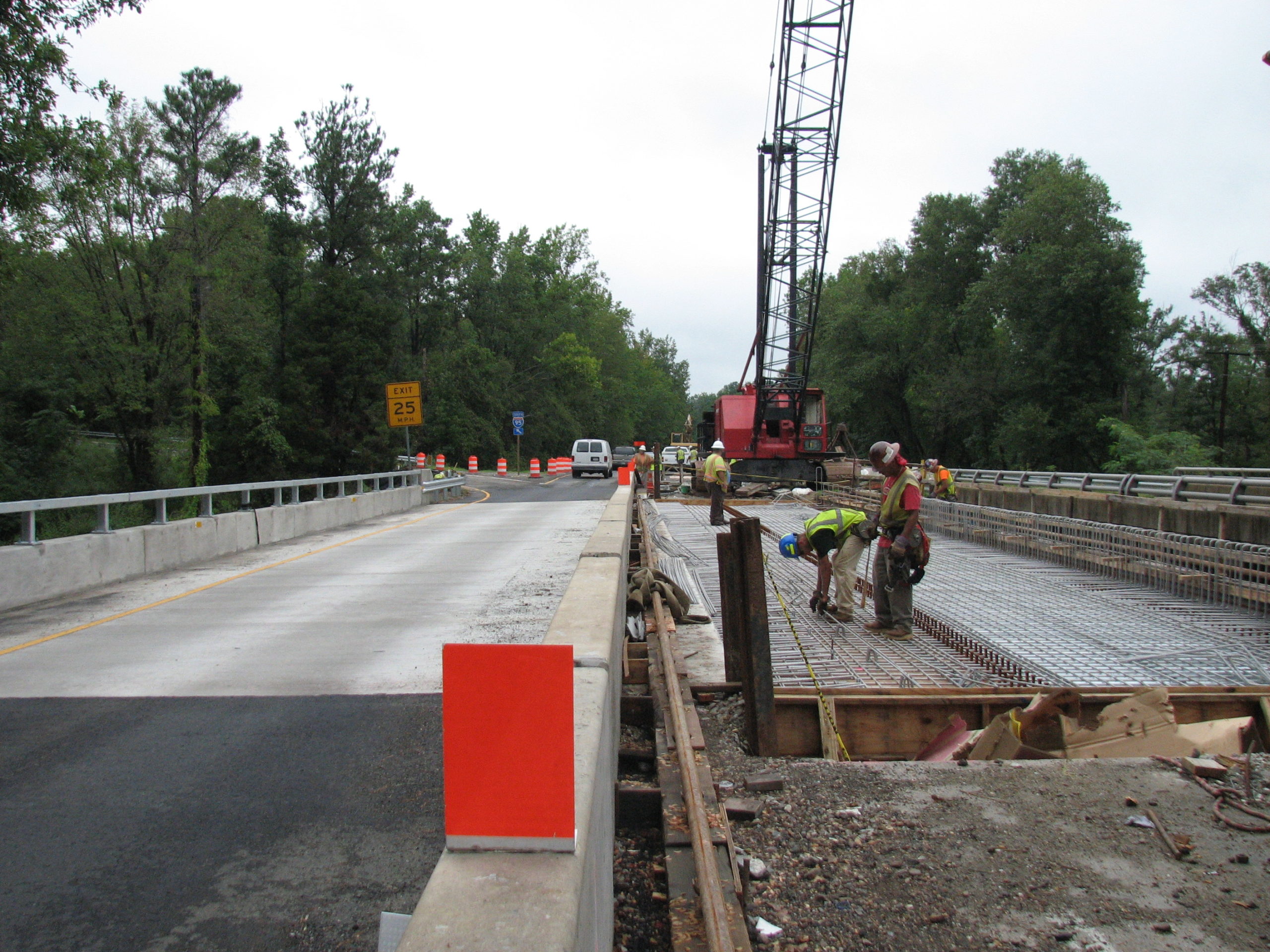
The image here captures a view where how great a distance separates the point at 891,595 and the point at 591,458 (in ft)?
129

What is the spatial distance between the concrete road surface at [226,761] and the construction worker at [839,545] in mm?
2759

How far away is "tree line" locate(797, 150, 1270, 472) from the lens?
143ft

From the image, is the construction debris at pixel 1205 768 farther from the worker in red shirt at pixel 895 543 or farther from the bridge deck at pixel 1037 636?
the worker in red shirt at pixel 895 543

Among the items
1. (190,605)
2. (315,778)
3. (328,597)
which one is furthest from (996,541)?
(315,778)

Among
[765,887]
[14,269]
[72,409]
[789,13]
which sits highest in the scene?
[789,13]

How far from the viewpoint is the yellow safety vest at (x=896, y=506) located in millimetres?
8367

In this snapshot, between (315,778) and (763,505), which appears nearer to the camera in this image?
(315,778)

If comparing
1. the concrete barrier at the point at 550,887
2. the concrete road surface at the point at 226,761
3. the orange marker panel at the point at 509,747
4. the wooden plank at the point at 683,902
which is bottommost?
the wooden plank at the point at 683,902

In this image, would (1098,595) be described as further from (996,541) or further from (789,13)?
(789,13)

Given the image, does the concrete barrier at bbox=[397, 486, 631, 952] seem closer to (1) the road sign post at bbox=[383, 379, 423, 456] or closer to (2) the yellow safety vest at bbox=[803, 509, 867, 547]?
(2) the yellow safety vest at bbox=[803, 509, 867, 547]

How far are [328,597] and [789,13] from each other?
2919cm

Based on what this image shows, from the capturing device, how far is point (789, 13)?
3166 centimetres

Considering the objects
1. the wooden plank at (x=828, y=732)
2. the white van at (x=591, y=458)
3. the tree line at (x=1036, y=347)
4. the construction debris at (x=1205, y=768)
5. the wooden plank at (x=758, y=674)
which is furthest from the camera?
the white van at (x=591, y=458)

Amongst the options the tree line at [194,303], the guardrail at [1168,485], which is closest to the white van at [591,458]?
the tree line at [194,303]
